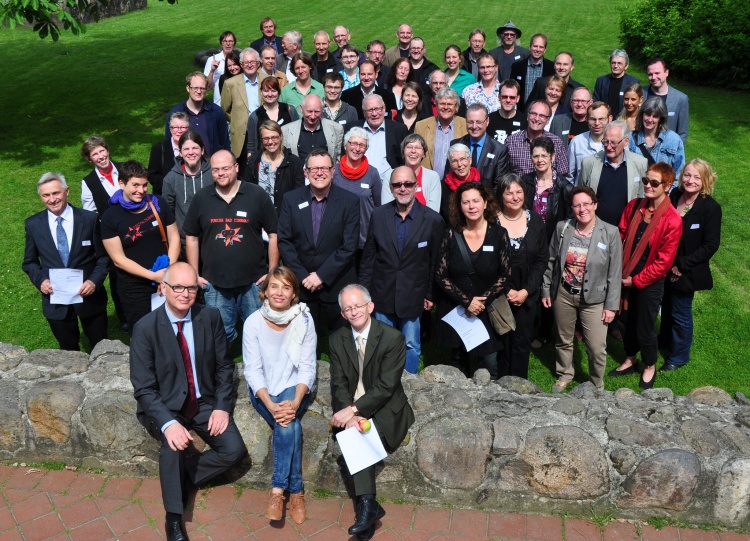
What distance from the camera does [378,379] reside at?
508 cm

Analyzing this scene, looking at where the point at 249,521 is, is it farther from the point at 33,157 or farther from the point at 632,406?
the point at 33,157

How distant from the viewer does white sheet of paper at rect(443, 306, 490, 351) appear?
6316 mm

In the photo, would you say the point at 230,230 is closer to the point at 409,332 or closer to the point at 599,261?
the point at 409,332

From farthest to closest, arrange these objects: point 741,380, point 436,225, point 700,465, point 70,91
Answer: point 70,91, point 741,380, point 436,225, point 700,465

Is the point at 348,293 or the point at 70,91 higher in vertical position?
the point at 348,293

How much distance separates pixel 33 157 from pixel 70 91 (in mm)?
4369

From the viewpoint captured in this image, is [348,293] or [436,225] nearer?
[348,293]

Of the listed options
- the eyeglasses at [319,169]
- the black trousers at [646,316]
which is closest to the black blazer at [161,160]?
the eyeglasses at [319,169]

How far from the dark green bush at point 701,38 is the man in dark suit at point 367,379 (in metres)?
14.1

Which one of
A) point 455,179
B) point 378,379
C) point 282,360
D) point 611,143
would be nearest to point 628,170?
point 611,143

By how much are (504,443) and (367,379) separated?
3.44 feet

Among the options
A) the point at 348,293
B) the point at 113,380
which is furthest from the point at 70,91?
the point at 348,293

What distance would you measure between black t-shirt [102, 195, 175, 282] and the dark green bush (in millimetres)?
14038

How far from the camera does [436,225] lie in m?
6.32
